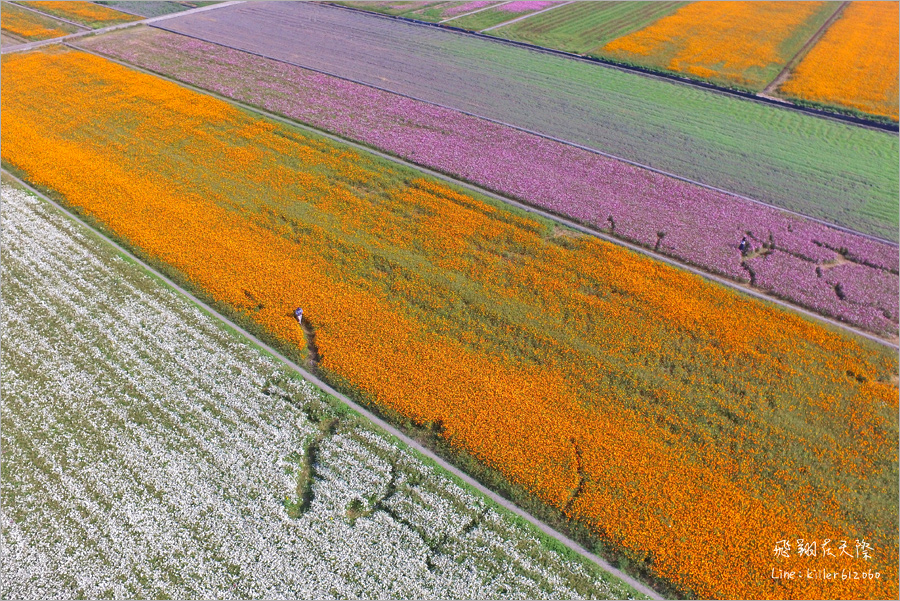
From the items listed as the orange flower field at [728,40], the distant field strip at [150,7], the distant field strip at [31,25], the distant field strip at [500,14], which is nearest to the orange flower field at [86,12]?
the distant field strip at [150,7]

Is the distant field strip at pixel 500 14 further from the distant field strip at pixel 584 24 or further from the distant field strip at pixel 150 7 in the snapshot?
the distant field strip at pixel 150 7

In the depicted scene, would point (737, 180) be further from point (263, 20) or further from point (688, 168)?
point (263, 20)

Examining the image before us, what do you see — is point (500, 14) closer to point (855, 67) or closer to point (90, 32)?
point (855, 67)

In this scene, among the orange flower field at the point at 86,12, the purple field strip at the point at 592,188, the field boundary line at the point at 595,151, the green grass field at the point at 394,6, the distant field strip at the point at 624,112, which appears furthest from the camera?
the green grass field at the point at 394,6

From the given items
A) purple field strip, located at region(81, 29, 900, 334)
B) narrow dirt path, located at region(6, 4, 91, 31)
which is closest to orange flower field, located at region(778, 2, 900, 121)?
purple field strip, located at region(81, 29, 900, 334)

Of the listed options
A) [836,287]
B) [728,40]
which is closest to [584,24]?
[728,40]

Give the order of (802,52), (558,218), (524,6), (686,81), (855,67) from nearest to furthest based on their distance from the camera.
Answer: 1. (558,218)
2. (686,81)
3. (855,67)
4. (802,52)
5. (524,6)
